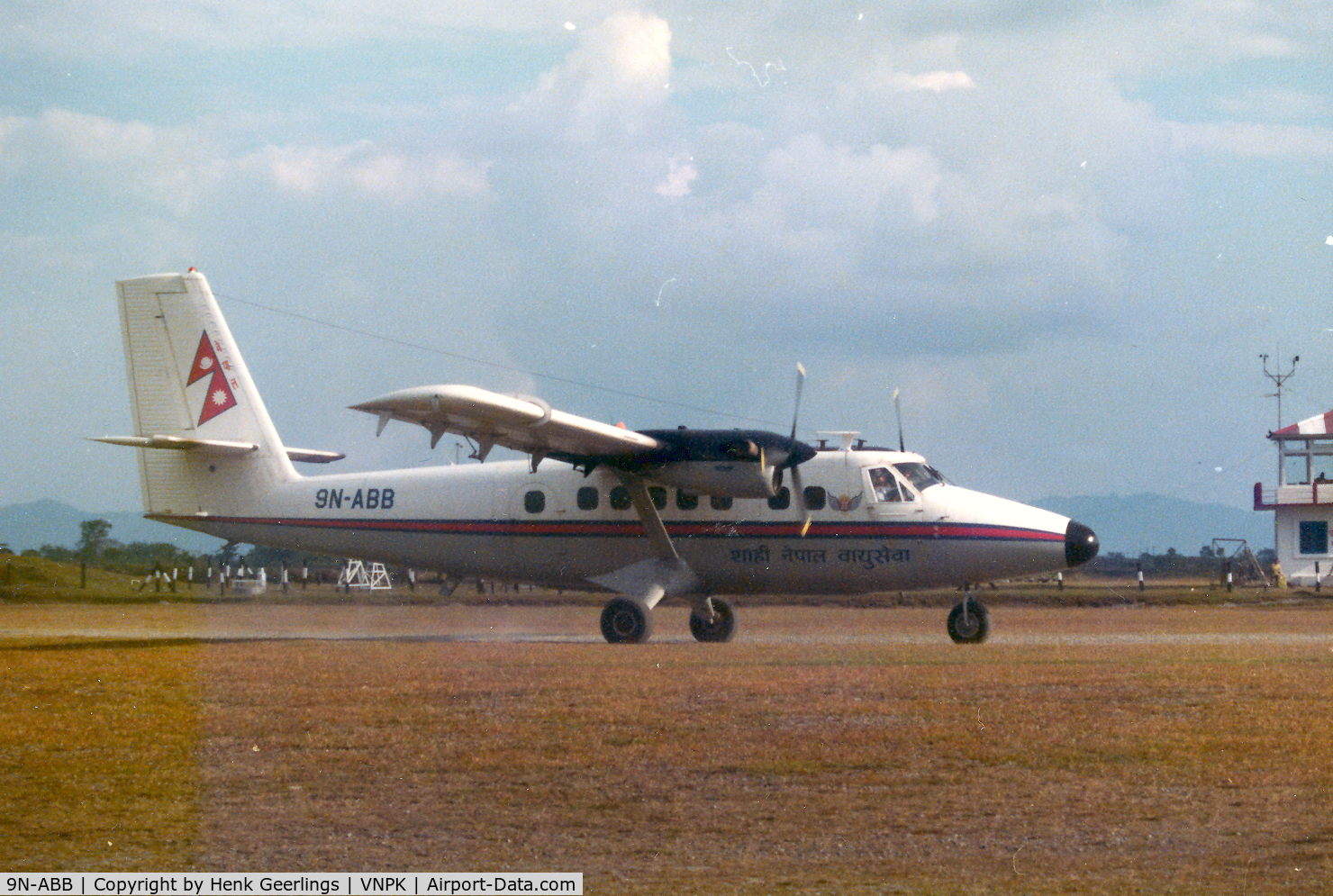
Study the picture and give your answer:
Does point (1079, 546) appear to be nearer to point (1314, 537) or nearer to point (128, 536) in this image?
point (128, 536)

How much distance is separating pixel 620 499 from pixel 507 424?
3.42m

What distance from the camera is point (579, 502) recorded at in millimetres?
21766

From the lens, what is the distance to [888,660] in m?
15.9

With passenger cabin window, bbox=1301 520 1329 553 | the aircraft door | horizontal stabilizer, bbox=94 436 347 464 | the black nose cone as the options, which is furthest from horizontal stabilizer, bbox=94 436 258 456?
passenger cabin window, bbox=1301 520 1329 553

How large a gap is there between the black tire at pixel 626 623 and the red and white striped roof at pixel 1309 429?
4104cm

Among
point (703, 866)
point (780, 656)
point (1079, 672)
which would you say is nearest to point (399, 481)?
point (780, 656)

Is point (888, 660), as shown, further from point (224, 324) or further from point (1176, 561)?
point (1176, 561)

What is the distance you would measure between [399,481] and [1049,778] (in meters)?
15.8

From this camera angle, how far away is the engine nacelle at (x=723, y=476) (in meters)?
19.6

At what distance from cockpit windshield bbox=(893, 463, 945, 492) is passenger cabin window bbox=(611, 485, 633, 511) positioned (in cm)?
424

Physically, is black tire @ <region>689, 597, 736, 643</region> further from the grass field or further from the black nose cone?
the grass field

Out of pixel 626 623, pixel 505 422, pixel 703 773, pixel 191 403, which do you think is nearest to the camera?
pixel 703 773

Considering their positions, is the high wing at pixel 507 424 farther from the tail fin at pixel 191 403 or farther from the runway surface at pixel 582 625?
the tail fin at pixel 191 403

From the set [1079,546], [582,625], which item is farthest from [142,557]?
[1079,546]
